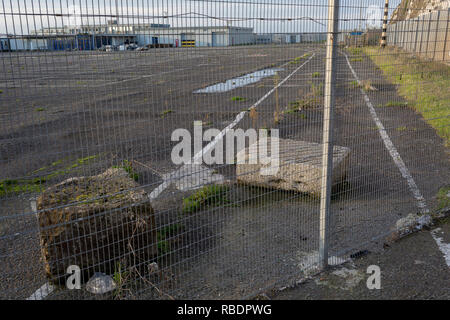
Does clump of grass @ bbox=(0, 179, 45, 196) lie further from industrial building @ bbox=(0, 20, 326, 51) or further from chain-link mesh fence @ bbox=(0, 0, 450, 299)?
industrial building @ bbox=(0, 20, 326, 51)

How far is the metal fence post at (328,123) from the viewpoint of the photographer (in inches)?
156

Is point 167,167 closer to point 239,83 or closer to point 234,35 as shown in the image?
point 239,83

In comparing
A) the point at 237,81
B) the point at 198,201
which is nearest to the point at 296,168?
the point at 198,201

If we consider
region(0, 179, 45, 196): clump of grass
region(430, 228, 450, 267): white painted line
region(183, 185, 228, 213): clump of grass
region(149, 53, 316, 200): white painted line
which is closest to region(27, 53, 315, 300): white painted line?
region(149, 53, 316, 200): white painted line

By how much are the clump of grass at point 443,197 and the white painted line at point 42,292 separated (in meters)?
5.06

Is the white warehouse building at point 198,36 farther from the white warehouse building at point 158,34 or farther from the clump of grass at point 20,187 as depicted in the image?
the clump of grass at point 20,187

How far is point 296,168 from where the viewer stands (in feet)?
20.4

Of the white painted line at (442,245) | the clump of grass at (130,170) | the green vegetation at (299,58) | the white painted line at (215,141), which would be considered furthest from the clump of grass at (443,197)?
the clump of grass at (130,170)

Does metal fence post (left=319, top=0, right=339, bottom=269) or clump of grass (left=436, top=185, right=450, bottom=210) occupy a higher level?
metal fence post (left=319, top=0, right=339, bottom=269)

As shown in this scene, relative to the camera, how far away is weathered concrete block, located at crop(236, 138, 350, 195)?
6145 mm

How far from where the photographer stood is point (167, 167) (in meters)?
7.84

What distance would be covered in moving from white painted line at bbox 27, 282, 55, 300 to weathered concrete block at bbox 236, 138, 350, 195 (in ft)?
9.42

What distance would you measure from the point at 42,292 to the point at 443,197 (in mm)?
5504
